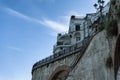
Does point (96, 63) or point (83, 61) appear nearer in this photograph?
point (96, 63)

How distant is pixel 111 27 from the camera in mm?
18188

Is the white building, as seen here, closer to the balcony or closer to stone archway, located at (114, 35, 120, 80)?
the balcony

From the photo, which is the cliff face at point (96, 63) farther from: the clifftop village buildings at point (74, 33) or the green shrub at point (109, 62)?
the clifftop village buildings at point (74, 33)

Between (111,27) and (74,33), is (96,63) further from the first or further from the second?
(74,33)

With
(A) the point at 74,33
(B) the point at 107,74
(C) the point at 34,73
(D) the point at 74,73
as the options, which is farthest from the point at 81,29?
(B) the point at 107,74

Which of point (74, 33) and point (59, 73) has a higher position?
point (74, 33)

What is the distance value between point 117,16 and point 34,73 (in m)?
17.5

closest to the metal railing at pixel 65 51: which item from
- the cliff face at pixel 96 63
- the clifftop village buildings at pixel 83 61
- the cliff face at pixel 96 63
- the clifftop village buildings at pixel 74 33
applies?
the clifftop village buildings at pixel 83 61

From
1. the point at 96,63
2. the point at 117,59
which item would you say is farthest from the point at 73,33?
the point at 117,59

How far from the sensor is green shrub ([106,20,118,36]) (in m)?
18.0

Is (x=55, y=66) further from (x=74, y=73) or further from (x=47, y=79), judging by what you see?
(x=74, y=73)

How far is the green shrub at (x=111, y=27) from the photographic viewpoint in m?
18.0

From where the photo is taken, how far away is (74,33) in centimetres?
4550

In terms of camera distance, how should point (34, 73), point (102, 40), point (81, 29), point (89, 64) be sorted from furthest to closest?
point (81, 29) → point (34, 73) → point (89, 64) → point (102, 40)
